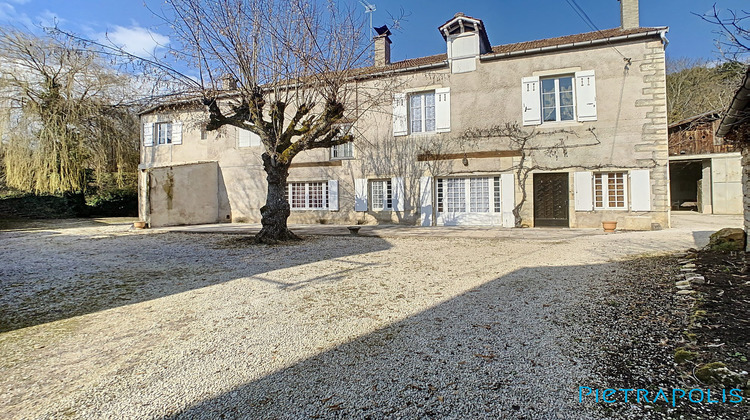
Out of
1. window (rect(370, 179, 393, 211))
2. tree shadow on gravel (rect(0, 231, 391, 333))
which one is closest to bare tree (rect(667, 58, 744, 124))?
window (rect(370, 179, 393, 211))

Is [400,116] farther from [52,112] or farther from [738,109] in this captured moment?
[52,112]

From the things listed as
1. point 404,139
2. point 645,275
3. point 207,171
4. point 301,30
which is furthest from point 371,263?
point 207,171

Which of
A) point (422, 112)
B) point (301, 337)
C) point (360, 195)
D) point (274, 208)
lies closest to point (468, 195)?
point (422, 112)

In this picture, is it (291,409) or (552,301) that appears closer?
(291,409)

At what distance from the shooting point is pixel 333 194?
42.1 ft

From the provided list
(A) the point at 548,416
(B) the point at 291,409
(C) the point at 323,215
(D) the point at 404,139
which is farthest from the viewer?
(C) the point at 323,215

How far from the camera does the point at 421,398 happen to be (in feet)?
6.25

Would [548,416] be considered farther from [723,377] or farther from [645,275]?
[645,275]

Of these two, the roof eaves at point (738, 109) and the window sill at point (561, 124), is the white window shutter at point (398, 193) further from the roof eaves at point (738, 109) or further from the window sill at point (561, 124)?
Result: the roof eaves at point (738, 109)

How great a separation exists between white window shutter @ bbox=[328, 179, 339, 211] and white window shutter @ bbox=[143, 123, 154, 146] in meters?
7.91

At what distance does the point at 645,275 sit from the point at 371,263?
352 cm

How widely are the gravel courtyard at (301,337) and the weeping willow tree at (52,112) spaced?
9.83 m

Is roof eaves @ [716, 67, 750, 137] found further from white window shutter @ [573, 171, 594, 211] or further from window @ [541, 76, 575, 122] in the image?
window @ [541, 76, 575, 122]

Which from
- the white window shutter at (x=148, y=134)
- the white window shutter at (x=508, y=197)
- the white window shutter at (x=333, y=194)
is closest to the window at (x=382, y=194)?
the white window shutter at (x=333, y=194)
